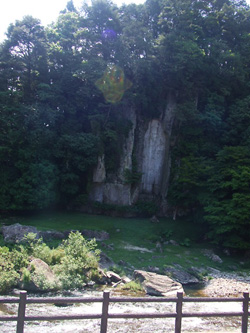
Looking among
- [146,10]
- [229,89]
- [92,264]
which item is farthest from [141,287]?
[146,10]

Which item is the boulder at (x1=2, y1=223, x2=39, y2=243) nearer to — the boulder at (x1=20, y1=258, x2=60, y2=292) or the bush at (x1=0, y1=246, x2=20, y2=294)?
the bush at (x1=0, y1=246, x2=20, y2=294)

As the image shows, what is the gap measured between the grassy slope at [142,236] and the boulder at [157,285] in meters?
2.95

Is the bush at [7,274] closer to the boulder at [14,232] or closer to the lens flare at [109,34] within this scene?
the boulder at [14,232]

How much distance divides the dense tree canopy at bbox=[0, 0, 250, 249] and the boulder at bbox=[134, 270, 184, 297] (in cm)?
1087

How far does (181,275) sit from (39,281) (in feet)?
27.2

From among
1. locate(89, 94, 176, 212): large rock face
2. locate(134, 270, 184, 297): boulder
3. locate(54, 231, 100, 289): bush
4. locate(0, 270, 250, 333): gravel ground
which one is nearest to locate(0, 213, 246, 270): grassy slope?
locate(134, 270, 184, 297): boulder

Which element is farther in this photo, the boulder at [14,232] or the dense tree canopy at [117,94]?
the dense tree canopy at [117,94]

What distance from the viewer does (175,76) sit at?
31.7m

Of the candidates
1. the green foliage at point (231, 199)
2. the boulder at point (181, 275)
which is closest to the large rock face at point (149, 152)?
the green foliage at point (231, 199)

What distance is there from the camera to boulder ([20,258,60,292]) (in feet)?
44.9

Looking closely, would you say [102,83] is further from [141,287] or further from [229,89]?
[141,287]

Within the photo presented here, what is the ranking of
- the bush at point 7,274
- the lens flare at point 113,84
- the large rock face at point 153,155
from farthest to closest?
the large rock face at point 153,155, the lens flare at point 113,84, the bush at point 7,274

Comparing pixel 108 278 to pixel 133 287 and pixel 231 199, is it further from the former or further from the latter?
pixel 231 199

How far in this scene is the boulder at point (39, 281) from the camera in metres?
13.7
